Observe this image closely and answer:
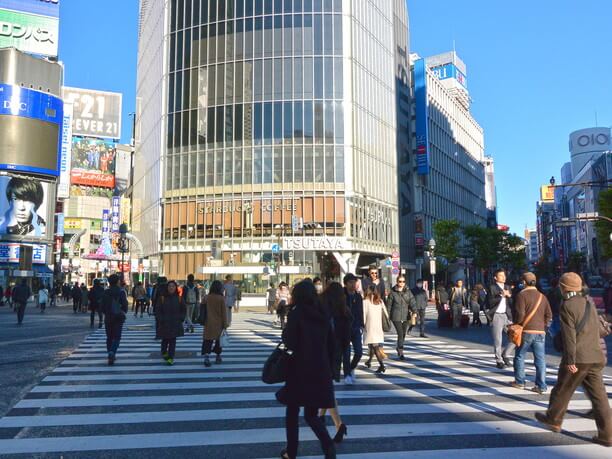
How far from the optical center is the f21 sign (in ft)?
351

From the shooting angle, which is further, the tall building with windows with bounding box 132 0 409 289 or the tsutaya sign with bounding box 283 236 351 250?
the tall building with windows with bounding box 132 0 409 289

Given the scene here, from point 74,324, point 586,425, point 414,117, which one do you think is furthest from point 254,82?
point 586,425

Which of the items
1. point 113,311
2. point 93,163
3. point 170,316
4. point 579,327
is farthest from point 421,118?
point 93,163

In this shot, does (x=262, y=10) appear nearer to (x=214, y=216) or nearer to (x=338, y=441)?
(x=214, y=216)

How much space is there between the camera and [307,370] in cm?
463

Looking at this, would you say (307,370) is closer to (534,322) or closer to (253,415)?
(253,415)

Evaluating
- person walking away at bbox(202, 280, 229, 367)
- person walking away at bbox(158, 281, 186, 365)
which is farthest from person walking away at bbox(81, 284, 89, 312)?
person walking away at bbox(202, 280, 229, 367)

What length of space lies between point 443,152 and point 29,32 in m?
62.8

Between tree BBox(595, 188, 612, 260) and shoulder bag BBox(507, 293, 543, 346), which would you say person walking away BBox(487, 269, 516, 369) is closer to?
shoulder bag BBox(507, 293, 543, 346)

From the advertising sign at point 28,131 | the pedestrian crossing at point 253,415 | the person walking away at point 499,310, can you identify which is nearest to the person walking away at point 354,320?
the pedestrian crossing at point 253,415

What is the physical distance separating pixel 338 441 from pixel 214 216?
4395cm

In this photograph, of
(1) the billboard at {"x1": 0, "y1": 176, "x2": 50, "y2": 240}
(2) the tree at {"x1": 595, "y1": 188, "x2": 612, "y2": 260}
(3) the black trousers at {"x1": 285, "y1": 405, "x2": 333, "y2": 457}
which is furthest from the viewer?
(1) the billboard at {"x1": 0, "y1": 176, "x2": 50, "y2": 240}

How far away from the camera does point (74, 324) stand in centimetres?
2188

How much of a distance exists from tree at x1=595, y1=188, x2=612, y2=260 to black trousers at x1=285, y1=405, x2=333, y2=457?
46.5m
